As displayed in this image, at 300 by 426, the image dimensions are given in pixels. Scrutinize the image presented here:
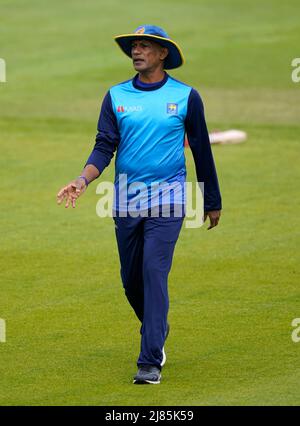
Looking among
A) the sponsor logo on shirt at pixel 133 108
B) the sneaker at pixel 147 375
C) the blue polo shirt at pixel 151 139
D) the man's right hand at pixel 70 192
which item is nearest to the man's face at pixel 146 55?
the blue polo shirt at pixel 151 139

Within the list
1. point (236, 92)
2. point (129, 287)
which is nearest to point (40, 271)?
point (129, 287)

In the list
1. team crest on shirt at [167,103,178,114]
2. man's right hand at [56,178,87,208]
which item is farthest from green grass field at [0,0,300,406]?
team crest on shirt at [167,103,178,114]

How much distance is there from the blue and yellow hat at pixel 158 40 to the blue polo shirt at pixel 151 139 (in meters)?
0.23

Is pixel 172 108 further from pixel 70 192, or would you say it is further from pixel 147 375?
pixel 147 375

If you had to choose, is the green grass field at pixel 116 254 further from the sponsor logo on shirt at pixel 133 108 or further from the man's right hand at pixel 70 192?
the sponsor logo on shirt at pixel 133 108

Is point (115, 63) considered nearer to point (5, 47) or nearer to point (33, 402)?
point (5, 47)

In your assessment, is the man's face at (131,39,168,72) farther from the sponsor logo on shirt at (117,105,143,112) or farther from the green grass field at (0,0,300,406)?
the green grass field at (0,0,300,406)

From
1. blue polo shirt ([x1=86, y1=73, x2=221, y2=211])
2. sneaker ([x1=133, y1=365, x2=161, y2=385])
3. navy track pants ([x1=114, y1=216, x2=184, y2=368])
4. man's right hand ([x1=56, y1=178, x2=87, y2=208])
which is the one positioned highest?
blue polo shirt ([x1=86, y1=73, x2=221, y2=211])

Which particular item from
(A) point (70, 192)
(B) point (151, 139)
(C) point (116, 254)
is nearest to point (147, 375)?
(A) point (70, 192)

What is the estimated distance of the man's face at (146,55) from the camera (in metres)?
9.24

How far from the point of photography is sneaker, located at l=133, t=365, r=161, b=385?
9000 mm

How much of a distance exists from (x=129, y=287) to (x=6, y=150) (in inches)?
403

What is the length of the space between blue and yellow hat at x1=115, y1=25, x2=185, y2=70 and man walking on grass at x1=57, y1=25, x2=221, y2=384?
0.01 m

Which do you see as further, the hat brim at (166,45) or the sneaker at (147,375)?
the hat brim at (166,45)
